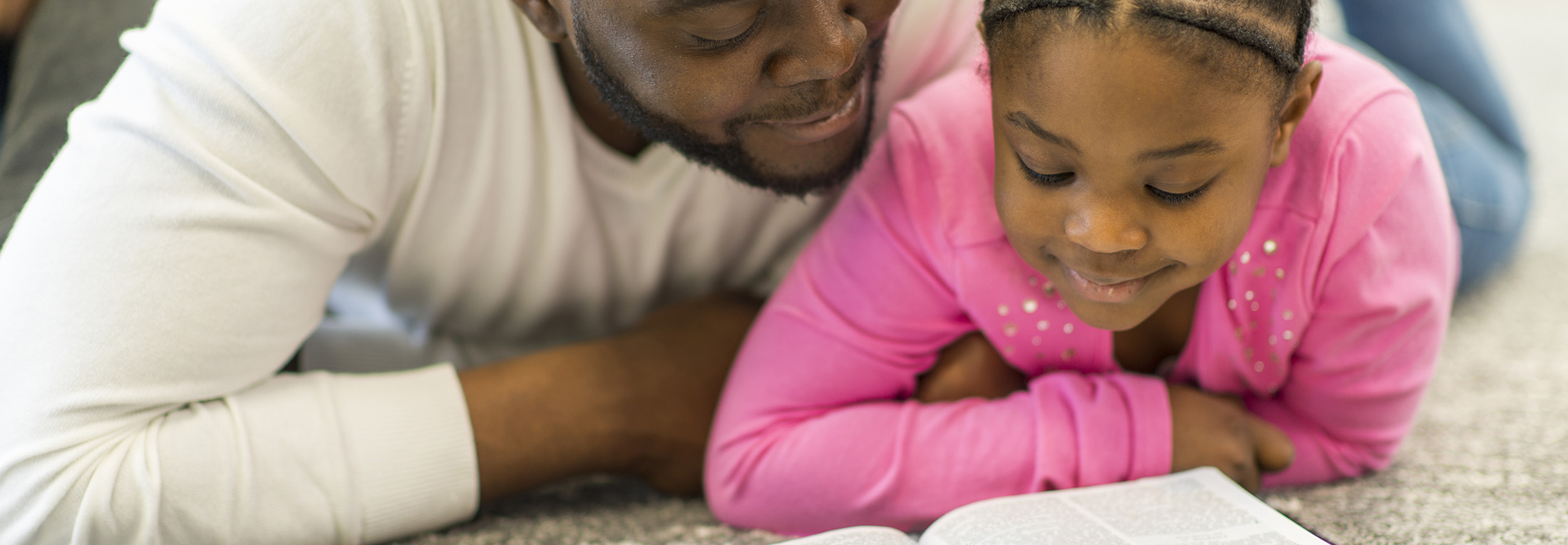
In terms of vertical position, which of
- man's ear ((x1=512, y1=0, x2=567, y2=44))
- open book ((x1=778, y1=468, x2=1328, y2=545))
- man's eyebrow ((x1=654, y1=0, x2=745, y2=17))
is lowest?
open book ((x1=778, y1=468, x2=1328, y2=545))

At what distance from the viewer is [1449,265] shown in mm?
854

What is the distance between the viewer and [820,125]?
867 millimetres

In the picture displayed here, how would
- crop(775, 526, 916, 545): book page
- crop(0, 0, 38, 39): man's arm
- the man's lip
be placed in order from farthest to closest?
1. crop(0, 0, 38, 39): man's arm
2. the man's lip
3. crop(775, 526, 916, 545): book page

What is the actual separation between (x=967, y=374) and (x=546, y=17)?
0.41 meters

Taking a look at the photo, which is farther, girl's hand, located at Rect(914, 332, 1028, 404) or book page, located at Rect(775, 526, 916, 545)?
girl's hand, located at Rect(914, 332, 1028, 404)

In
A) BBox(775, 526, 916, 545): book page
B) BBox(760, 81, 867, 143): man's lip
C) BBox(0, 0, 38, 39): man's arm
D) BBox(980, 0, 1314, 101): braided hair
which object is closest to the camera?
BBox(980, 0, 1314, 101): braided hair

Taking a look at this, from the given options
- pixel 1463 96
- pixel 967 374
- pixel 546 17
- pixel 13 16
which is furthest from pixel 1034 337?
pixel 13 16

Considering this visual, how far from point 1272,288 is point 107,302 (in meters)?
0.77

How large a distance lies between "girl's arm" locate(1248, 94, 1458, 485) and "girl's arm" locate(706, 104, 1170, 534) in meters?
0.12

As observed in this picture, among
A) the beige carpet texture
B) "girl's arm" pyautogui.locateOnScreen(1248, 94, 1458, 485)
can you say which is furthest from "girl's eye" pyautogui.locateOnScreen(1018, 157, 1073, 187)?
the beige carpet texture

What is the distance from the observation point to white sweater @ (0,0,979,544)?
0.78 meters

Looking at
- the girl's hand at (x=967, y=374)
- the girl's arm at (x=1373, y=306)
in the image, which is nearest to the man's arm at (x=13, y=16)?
the girl's hand at (x=967, y=374)

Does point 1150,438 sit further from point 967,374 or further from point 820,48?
point 820,48

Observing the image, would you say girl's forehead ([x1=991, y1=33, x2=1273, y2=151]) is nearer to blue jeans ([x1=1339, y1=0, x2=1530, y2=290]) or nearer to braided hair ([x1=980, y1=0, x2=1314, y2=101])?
braided hair ([x1=980, y1=0, x2=1314, y2=101])
